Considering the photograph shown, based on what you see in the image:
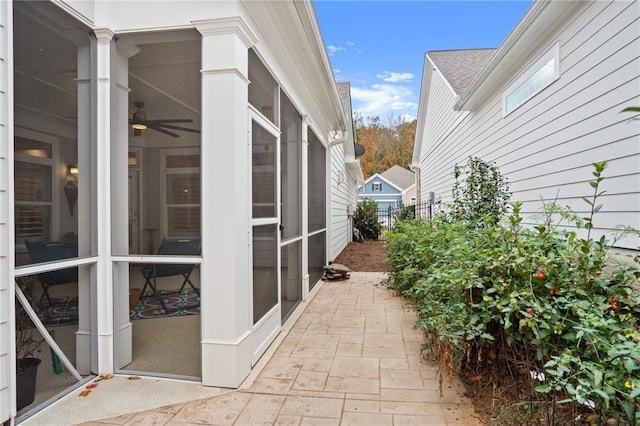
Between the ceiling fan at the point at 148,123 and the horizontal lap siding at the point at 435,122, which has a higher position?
the horizontal lap siding at the point at 435,122

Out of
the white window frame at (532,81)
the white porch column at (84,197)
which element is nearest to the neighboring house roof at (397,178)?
the white window frame at (532,81)

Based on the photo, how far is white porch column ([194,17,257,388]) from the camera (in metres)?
2.51

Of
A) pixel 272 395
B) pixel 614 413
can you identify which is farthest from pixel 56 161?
pixel 614 413

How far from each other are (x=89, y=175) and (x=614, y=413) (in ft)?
10.9

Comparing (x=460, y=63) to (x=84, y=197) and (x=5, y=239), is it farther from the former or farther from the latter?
(x=5, y=239)

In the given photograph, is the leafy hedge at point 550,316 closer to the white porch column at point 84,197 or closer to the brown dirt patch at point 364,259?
the white porch column at point 84,197

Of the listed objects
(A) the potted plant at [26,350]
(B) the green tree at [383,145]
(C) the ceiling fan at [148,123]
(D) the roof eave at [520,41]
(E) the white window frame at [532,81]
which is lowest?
(A) the potted plant at [26,350]

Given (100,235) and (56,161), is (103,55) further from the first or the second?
(100,235)

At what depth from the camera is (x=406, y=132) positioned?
1312 inches

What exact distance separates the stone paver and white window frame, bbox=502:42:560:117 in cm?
327

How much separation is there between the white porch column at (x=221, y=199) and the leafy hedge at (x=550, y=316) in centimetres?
145

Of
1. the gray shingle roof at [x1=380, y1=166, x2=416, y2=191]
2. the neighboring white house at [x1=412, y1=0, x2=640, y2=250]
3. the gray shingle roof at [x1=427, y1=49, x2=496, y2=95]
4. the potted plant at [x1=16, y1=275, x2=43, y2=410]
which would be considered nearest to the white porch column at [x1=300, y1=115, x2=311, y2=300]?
the neighboring white house at [x1=412, y1=0, x2=640, y2=250]

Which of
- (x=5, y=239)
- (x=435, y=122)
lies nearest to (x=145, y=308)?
(x=5, y=239)

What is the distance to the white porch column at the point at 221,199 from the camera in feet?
8.25
